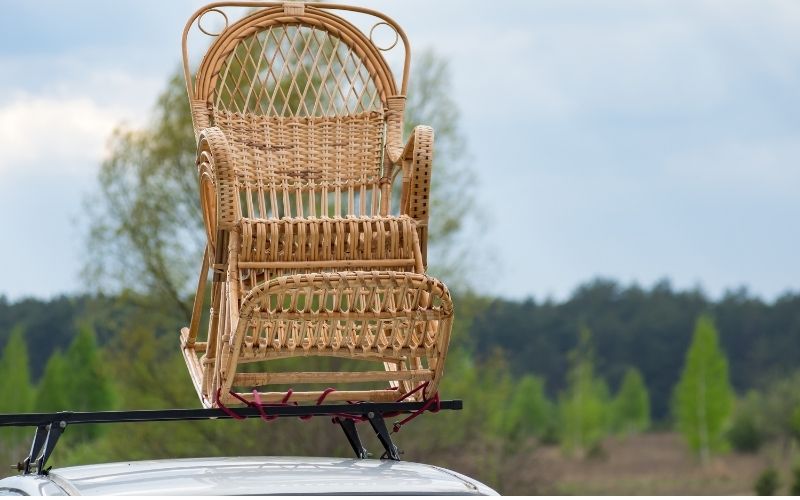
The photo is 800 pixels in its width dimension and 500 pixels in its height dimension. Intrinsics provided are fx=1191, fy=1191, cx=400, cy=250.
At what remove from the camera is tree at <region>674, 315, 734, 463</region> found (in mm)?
31938

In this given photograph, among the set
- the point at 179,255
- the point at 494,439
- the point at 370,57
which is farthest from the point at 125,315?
the point at 370,57

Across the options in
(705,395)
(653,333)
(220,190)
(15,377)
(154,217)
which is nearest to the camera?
(220,190)

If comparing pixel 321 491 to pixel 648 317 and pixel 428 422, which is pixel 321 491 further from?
pixel 648 317

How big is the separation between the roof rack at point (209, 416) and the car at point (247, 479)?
0.31 ft

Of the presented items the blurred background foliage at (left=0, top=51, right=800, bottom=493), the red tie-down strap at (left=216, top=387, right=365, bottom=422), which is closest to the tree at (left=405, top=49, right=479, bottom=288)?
the blurred background foliage at (left=0, top=51, right=800, bottom=493)

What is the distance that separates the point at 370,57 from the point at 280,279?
1.33 m

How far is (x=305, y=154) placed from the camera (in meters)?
3.83

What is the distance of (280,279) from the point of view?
9.43 ft

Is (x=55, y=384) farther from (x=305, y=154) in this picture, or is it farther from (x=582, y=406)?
(x=305, y=154)

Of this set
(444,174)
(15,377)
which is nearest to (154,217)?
(444,174)

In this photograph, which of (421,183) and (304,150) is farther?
(304,150)

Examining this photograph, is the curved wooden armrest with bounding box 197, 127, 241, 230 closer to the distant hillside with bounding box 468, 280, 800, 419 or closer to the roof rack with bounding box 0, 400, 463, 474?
the roof rack with bounding box 0, 400, 463, 474

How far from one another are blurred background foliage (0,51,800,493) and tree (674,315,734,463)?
0.04 metres

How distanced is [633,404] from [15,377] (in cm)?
1871
